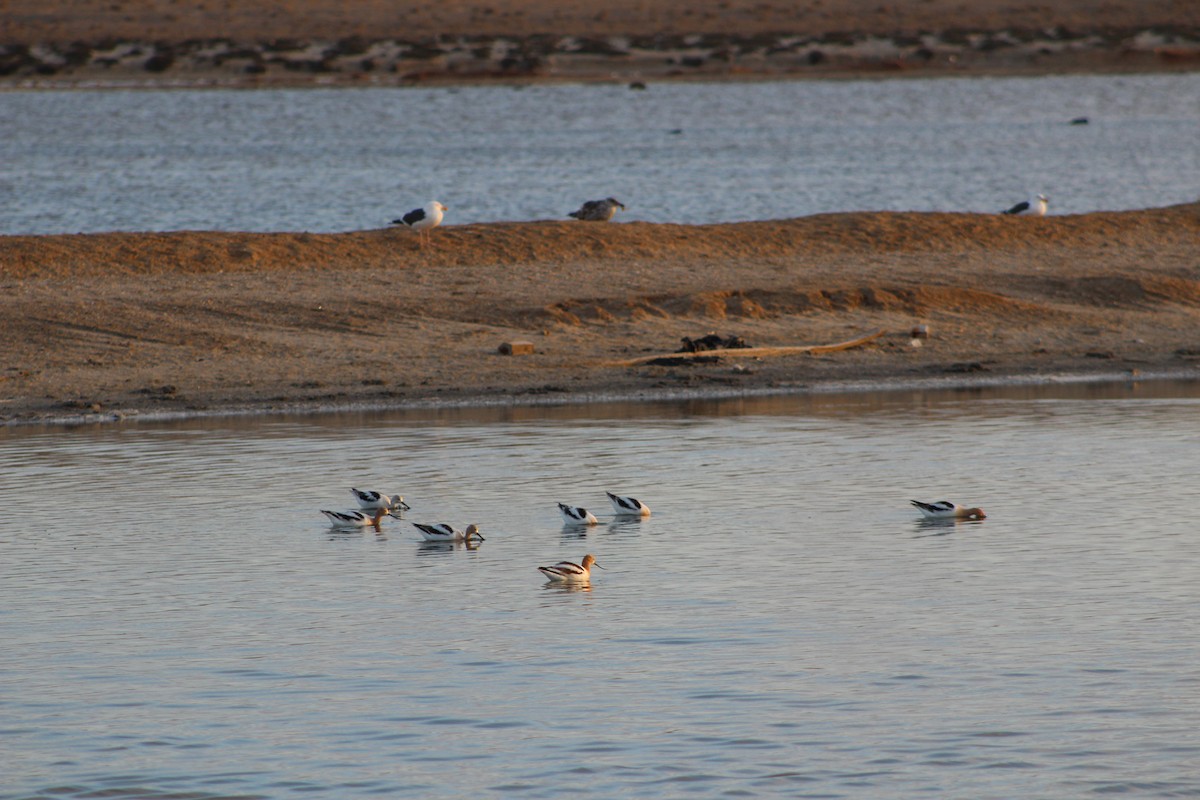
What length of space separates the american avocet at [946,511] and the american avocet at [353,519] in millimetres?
3790

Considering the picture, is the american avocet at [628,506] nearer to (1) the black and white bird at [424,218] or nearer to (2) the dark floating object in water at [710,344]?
(2) the dark floating object in water at [710,344]

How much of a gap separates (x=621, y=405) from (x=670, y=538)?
5973 mm

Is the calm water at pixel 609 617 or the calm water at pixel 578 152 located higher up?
the calm water at pixel 578 152

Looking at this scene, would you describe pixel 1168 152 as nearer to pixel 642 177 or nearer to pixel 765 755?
pixel 642 177

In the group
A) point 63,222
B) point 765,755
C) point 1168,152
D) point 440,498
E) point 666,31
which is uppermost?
point 666,31

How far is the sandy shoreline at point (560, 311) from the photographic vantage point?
19266 millimetres

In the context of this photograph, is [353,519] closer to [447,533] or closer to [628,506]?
[447,533]

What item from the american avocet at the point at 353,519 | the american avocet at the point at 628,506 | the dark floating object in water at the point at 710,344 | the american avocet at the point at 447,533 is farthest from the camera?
the dark floating object in water at the point at 710,344

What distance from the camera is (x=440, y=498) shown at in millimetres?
14250

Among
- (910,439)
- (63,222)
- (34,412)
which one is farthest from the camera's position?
(63,222)

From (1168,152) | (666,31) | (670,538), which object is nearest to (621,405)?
(670,538)

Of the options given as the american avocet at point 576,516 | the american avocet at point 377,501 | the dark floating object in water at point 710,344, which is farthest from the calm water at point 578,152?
the american avocet at point 576,516

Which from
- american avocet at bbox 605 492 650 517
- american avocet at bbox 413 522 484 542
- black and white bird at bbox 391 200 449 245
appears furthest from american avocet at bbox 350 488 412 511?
black and white bird at bbox 391 200 449 245

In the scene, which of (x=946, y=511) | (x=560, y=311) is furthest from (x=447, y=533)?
(x=560, y=311)
